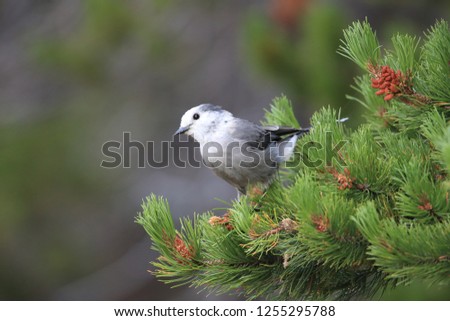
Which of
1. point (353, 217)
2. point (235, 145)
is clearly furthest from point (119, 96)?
point (353, 217)

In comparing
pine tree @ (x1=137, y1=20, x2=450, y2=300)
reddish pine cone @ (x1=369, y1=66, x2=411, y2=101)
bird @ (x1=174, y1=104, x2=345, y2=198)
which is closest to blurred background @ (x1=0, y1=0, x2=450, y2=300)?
bird @ (x1=174, y1=104, x2=345, y2=198)

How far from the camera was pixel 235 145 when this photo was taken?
3.82 metres

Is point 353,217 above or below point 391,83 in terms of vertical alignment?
below

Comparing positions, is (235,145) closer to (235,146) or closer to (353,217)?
(235,146)

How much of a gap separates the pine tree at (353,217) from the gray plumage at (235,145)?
119cm

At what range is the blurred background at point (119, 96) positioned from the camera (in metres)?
4.85

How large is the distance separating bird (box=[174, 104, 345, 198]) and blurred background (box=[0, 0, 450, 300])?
2.89 feet

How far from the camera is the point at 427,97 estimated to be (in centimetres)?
205

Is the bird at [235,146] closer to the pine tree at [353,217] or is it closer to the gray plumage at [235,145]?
the gray plumage at [235,145]

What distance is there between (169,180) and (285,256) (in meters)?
5.78

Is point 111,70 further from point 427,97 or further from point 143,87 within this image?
point 427,97

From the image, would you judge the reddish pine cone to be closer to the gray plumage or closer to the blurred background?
the gray plumage

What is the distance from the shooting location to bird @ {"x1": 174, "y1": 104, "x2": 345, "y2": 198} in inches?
143
